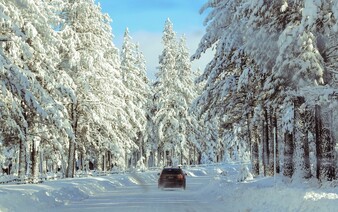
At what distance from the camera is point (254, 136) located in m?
33.4

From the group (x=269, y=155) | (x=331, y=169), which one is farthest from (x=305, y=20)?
(x=269, y=155)

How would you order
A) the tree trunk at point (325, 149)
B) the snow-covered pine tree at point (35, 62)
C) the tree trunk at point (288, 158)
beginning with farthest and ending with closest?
the tree trunk at point (288, 158) < the snow-covered pine tree at point (35, 62) < the tree trunk at point (325, 149)

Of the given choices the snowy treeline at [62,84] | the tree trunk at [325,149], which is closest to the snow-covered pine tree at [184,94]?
the snowy treeline at [62,84]

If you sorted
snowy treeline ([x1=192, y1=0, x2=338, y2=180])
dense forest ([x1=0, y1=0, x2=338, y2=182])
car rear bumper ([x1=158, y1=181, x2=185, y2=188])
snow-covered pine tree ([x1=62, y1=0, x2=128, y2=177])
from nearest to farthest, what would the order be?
snowy treeline ([x1=192, y1=0, x2=338, y2=180]), dense forest ([x1=0, y1=0, x2=338, y2=182]), car rear bumper ([x1=158, y1=181, x2=185, y2=188]), snow-covered pine tree ([x1=62, y1=0, x2=128, y2=177])

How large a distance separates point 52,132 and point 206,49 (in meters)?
11.8

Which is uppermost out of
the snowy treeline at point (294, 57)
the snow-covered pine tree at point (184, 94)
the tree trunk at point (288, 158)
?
the snow-covered pine tree at point (184, 94)

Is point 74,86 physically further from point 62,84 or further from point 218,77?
point 218,77

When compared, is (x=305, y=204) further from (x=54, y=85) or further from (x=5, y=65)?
(x=54, y=85)

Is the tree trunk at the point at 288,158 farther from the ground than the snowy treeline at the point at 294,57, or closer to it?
closer to it

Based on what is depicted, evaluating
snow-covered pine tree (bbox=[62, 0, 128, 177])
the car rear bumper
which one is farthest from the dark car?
snow-covered pine tree (bbox=[62, 0, 128, 177])

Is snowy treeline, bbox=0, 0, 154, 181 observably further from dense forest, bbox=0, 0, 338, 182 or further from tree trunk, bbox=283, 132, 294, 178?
tree trunk, bbox=283, 132, 294, 178

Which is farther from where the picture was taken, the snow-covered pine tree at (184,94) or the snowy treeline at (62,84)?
the snow-covered pine tree at (184,94)

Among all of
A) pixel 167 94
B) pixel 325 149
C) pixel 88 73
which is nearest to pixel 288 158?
pixel 325 149

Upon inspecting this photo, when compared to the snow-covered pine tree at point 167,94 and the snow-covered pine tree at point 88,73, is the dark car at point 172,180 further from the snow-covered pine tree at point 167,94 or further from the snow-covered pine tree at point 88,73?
the snow-covered pine tree at point 167,94
